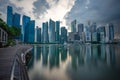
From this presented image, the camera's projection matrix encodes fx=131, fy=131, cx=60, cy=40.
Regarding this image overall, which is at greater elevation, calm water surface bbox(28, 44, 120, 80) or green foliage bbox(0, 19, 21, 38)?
green foliage bbox(0, 19, 21, 38)

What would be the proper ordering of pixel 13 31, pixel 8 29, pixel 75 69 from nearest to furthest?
pixel 75 69
pixel 8 29
pixel 13 31

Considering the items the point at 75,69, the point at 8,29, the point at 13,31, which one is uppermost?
the point at 8,29

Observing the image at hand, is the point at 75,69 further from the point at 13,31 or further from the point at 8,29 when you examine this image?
the point at 13,31

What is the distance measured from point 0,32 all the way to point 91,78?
5780 cm

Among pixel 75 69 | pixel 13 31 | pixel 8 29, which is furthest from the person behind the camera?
pixel 13 31

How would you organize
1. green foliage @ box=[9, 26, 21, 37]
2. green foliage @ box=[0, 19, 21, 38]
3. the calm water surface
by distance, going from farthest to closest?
1. green foliage @ box=[9, 26, 21, 37]
2. green foliage @ box=[0, 19, 21, 38]
3. the calm water surface

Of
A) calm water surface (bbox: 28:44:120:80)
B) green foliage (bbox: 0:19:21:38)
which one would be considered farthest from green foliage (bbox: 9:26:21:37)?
calm water surface (bbox: 28:44:120:80)

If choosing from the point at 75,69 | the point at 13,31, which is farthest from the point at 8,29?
the point at 75,69

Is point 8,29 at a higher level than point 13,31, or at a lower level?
higher

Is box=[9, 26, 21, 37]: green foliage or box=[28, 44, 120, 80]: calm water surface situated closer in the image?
box=[28, 44, 120, 80]: calm water surface

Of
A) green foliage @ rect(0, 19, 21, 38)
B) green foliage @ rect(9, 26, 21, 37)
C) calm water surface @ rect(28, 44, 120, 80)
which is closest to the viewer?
calm water surface @ rect(28, 44, 120, 80)

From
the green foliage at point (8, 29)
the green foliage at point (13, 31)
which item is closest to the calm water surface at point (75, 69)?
the green foliage at point (8, 29)

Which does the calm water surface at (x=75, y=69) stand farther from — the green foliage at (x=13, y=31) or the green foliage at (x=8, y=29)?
the green foliage at (x=13, y=31)

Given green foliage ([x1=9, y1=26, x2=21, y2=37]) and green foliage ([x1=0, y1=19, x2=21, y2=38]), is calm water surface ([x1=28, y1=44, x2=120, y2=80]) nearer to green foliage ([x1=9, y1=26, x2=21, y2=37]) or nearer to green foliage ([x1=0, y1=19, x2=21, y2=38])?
green foliage ([x1=0, y1=19, x2=21, y2=38])
